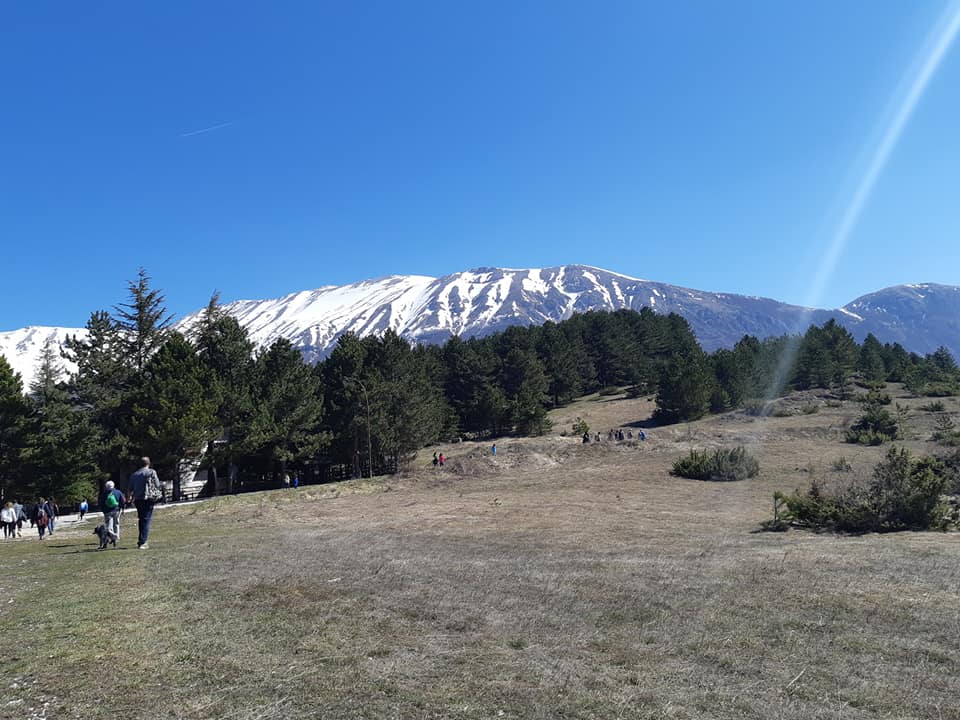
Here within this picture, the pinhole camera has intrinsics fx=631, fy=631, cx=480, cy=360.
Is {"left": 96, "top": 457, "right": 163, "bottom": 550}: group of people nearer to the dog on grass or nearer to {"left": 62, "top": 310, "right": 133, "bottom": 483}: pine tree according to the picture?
the dog on grass

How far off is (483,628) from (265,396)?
144ft

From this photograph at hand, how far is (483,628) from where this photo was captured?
6.59 metres

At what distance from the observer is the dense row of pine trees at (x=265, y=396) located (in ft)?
127

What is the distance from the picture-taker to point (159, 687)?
15.9 feet

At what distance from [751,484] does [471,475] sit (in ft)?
58.8

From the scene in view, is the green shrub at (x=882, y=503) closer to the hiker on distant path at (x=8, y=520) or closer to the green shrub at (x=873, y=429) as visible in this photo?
the hiker on distant path at (x=8, y=520)

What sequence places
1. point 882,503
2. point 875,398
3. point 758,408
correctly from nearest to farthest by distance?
point 882,503, point 875,398, point 758,408

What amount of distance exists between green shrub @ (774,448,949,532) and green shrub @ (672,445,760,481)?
18.6 m

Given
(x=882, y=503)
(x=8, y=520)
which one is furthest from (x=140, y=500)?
(x=882, y=503)

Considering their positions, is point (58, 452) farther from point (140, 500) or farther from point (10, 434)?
point (140, 500)

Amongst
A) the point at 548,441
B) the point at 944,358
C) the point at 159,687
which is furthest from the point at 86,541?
the point at 944,358

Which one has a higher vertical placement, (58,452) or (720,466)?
(58,452)

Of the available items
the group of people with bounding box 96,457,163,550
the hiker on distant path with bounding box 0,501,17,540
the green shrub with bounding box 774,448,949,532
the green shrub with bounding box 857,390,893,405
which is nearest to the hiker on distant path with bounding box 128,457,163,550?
the group of people with bounding box 96,457,163,550

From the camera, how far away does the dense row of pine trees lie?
38.7 m
